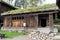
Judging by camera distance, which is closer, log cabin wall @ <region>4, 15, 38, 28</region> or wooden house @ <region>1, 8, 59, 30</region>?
wooden house @ <region>1, 8, 59, 30</region>

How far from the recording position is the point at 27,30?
2647cm

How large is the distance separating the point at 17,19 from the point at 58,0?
16655 mm

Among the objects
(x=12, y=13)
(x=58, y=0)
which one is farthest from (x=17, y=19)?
(x=58, y=0)

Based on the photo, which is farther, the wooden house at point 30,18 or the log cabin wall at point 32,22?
the log cabin wall at point 32,22

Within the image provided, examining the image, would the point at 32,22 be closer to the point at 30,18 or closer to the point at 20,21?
the point at 30,18

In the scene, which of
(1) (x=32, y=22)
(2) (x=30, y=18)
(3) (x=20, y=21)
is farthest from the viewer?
(3) (x=20, y=21)

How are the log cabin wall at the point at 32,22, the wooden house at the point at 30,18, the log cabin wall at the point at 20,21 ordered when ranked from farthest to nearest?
the log cabin wall at the point at 20,21
the log cabin wall at the point at 32,22
the wooden house at the point at 30,18

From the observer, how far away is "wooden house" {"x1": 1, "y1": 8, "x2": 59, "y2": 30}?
80.4 ft

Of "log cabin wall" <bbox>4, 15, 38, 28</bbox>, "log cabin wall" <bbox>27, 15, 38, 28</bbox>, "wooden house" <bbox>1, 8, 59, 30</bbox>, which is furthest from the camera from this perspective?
"log cabin wall" <bbox>4, 15, 38, 28</bbox>

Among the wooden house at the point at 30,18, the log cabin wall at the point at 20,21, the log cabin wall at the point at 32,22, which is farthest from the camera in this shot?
the log cabin wall at the point at 20,21

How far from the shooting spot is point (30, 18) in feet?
86.9

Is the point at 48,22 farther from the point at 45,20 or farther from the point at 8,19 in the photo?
the point at 8,19

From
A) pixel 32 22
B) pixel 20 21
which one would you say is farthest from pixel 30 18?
pixel 20 21

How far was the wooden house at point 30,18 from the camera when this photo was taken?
2452cm
